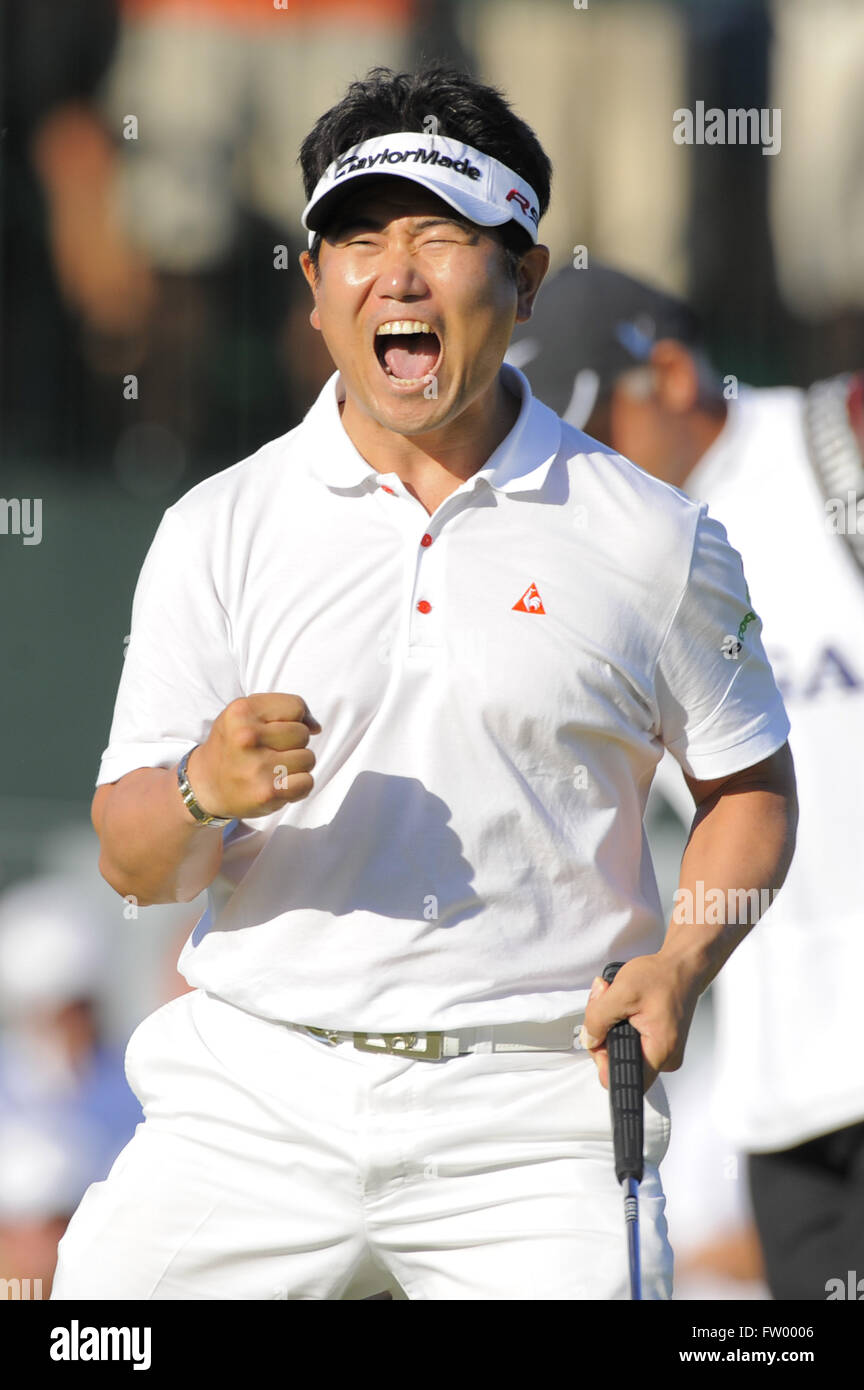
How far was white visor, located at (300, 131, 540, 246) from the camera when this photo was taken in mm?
2031

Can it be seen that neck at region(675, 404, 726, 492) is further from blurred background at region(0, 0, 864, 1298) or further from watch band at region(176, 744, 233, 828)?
watch band at region(176, 744, 233, 828)

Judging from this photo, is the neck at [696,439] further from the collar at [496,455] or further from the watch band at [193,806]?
the watch band at [193,806]

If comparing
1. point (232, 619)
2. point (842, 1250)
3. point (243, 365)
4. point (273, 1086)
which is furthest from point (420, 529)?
point (842, 1250)

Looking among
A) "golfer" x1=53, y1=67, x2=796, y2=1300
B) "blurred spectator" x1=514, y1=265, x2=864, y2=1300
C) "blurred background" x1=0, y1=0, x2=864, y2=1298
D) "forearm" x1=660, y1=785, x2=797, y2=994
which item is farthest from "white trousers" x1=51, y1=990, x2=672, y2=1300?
"blurred background" x1=0, y1=0, x2=864, y2=1298

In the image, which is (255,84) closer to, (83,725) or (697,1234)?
(83,725)

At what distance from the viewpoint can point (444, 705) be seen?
201 centimetres

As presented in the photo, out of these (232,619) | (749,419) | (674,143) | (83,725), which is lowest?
(232,619)

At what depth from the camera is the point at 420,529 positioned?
2086mm

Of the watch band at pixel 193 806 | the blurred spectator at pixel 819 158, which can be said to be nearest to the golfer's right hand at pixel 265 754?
the watch band at pixel 193 806

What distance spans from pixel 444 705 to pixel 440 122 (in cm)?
71

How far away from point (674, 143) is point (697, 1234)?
8.13ft

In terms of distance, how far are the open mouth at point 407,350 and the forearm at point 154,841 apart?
1.78 ft

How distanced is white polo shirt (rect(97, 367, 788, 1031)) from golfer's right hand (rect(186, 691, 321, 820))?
0.19 meters

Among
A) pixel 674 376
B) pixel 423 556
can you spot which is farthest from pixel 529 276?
pixel 674 376
